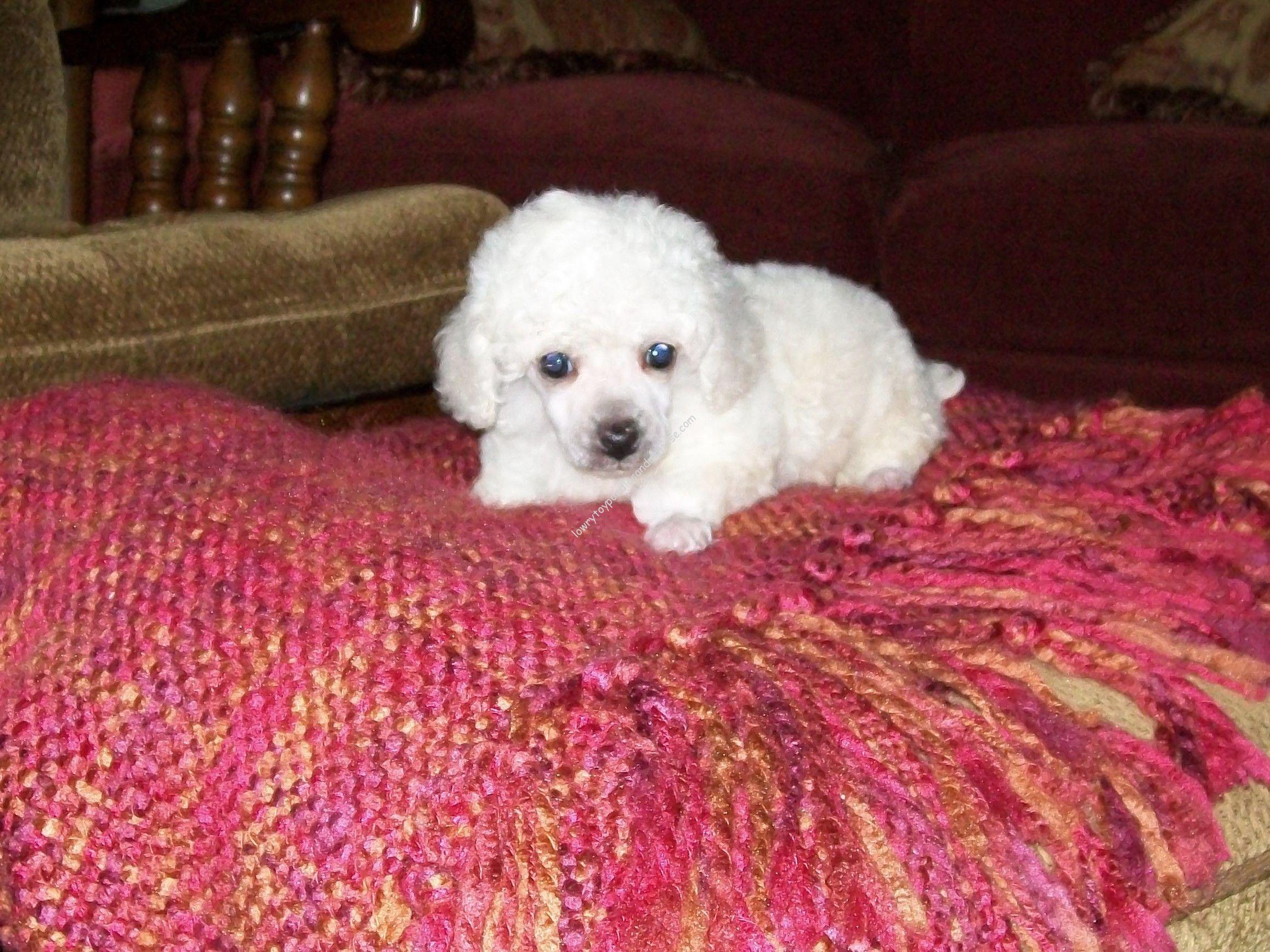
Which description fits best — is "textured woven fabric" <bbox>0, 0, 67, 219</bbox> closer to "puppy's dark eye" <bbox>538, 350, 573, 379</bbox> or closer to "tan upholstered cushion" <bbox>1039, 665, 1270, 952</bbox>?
"puppy's dark eye" <bbox>538, 350, 573, 379</bbox>

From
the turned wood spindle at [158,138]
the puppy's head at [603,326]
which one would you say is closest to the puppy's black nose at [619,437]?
the puppy's head at [603,326]

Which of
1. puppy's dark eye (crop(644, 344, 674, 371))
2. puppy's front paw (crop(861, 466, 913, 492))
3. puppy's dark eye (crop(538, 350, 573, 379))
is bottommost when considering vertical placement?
puppy's front paw (crop(861, 466, 913, 492))

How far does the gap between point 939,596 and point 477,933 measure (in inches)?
18.1

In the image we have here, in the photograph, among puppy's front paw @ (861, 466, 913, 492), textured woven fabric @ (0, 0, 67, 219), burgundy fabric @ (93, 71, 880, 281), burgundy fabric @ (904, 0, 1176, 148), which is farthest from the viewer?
burgundy fabric @ (904, 0, 1176, 148)

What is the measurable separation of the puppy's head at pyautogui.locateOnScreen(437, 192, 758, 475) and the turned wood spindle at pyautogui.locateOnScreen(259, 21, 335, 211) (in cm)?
38

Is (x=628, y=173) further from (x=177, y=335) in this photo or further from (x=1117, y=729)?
(x=1117, y=729)

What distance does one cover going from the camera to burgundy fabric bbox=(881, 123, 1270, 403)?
198 centimetres

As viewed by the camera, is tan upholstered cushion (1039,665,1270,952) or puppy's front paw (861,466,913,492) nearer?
tan upholstered cushion (1039,665,1270,952)

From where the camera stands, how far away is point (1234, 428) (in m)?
1.21

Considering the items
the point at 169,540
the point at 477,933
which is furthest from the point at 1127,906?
the point at 169,540

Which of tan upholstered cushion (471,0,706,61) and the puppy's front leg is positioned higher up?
tan upholstered cushion (471,0,706,61)

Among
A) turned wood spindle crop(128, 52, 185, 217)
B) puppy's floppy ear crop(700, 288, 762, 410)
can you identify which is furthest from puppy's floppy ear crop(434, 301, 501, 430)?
turned wood spindle crop(128, 52, 185, 217)

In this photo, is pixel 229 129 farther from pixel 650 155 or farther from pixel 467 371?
pixel 650 155

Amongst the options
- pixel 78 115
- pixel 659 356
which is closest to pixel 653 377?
pixel 659 356
